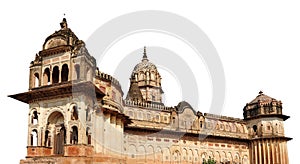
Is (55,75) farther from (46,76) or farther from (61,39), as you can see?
(61,39)

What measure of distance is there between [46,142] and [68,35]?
6238 mm

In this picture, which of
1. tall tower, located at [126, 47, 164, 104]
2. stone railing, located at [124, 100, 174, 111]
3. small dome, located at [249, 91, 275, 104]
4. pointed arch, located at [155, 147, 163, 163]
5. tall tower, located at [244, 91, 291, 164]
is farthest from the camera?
tall tower, located at [126, 47, 164, 104]

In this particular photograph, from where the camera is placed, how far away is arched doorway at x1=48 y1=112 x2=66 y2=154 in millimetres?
21641

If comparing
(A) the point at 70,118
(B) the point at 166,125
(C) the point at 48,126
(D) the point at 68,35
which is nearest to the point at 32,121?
(C) the point at 48,126

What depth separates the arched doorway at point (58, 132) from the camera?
2164cm

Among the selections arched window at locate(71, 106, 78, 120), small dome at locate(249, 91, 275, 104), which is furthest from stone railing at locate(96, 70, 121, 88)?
small dome at locate(249, 91, 275, 104)

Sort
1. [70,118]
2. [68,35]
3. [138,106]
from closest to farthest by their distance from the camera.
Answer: [70,118] < [68,35] < [138,106]

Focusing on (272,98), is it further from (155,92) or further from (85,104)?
(85,104)

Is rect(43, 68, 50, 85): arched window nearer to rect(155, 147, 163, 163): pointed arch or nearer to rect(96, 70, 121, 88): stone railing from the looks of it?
rect(96, 70, 121, 88): stone railing

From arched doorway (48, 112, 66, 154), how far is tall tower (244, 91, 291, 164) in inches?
1053

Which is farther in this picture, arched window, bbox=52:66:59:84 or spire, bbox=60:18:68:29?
spire, bbox=60:18:68:29

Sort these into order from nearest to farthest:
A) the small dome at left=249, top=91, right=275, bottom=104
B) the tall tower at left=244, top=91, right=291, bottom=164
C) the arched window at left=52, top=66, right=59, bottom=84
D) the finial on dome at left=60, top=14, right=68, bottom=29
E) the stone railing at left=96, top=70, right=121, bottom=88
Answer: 1. the arched window at left=52, top=66, right=59, bottom=84
2. the finial on dome at left=60, top=14, right=68, bottom=29
3. the stone railing at left=96, top=70, right=121, bottom=88
4. the tall tower at left=244, top=91, right=291, bottom=164
5. the small dome at left=249, top=91, right=275, bottom=104

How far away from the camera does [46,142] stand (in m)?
21.7

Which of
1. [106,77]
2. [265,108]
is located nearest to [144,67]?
[265,108]
